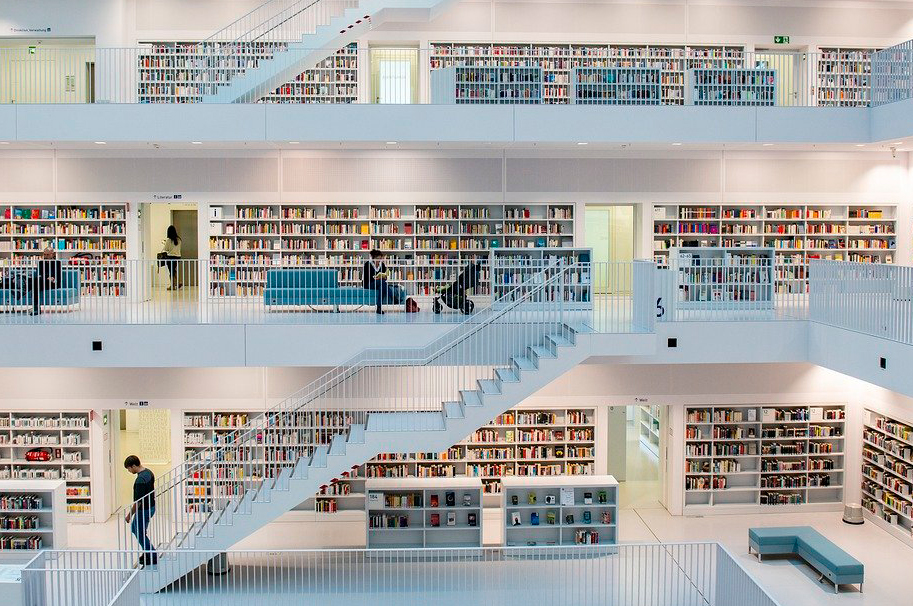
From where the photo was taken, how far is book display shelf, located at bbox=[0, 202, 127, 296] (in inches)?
568

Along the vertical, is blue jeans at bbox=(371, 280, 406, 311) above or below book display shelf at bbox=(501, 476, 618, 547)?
above

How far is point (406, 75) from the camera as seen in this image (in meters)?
15.6

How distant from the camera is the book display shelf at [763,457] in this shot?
14.0 metres

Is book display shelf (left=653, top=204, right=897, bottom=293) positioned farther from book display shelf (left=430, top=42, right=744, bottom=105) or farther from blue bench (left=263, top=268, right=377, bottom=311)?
blue bench (left=263, top=268, right=377, bottom=311)

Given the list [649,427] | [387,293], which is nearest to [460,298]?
[387,293]

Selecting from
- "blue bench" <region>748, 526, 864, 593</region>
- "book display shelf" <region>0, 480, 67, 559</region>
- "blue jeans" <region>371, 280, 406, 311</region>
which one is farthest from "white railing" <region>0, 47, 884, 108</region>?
"blue bench" <region>748, 526, 864, 593</region>

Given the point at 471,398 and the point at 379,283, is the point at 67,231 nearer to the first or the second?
the point at 379,283

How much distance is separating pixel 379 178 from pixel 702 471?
6.65 metres

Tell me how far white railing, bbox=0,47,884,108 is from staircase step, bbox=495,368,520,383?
12.9 feet

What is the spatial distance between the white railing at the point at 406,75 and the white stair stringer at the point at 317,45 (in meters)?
0.04

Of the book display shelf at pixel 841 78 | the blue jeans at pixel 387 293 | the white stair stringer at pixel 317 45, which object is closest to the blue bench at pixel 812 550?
the blue jeans at pixel 387 293

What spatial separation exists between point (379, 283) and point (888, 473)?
7736 mm

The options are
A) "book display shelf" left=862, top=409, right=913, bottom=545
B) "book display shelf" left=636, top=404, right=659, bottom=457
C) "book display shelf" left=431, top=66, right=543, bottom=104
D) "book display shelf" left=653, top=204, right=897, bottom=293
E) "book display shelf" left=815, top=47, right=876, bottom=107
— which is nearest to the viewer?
"book display shelf" left=862, top=409, right=913, bottom=545

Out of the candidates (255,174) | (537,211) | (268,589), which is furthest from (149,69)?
(268,589)
